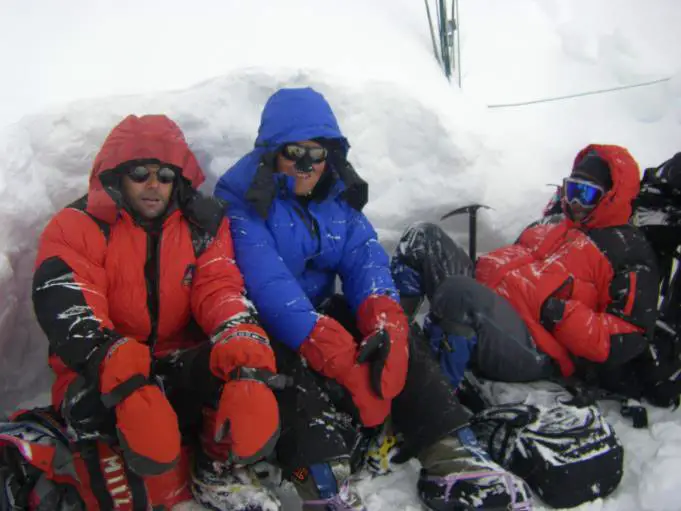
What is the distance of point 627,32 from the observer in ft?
17.2

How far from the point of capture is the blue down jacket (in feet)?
7.70

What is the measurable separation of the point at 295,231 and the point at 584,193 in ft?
4.48

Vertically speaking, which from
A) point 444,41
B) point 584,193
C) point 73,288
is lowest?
point 584,193

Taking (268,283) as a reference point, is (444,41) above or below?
above

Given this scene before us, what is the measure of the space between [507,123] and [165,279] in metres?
2.90

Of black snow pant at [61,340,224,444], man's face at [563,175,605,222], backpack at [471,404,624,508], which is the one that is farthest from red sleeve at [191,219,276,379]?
man's face at [563,175,605,222]

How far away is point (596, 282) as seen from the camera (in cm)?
276

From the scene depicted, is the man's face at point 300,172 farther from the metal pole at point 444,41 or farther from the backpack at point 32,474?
the metal pole at point 444,41

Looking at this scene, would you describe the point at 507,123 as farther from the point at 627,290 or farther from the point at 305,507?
the point at 305,507

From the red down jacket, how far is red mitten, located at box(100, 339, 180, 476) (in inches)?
65.6

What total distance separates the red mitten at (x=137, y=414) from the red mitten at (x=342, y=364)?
0.58 meters

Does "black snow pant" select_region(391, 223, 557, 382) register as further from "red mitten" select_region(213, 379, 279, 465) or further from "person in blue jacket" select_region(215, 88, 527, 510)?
"red mitten" select_region(213, 379, 279, 465)

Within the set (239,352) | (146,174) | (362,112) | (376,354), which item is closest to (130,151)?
(146,174)

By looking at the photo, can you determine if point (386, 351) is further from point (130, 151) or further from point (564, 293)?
point (130, 151)
